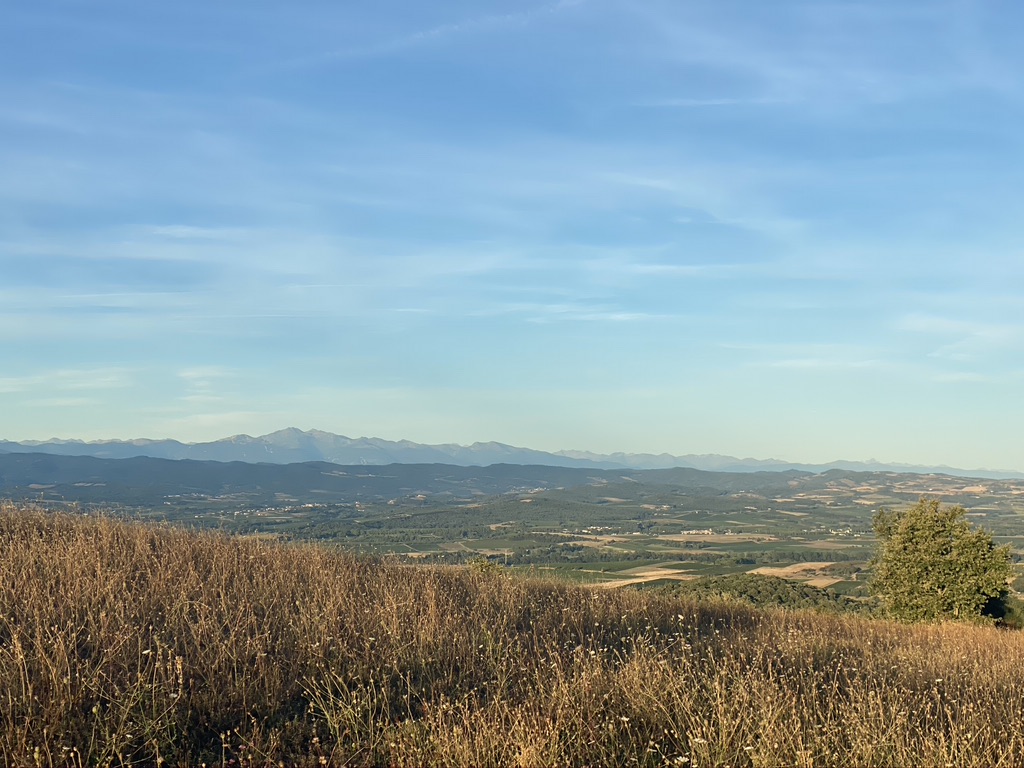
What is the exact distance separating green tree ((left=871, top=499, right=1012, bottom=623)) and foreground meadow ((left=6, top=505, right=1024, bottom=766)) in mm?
27729

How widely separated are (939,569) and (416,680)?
36218 millimetres

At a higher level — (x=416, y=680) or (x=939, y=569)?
(x=416, y=680)

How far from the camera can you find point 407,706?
6.44 m

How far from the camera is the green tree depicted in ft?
114

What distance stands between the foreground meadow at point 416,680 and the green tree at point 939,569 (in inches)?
1092

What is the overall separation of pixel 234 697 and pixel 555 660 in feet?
10.5

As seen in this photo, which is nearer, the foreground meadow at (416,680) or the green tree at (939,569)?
the foreground meadow at (416,680)

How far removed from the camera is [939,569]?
118ft

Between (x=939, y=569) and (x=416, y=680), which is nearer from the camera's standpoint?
(x=416, y=680)

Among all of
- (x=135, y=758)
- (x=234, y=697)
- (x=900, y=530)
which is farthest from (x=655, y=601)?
(x=900, y=530)

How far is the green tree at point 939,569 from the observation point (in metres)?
34.7

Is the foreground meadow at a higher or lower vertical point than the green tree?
higher

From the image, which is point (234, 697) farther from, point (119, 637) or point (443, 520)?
point (443, 520)

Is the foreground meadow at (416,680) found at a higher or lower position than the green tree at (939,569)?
higher
